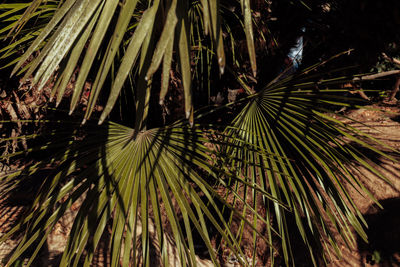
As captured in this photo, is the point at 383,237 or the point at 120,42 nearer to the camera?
the point at 120,42

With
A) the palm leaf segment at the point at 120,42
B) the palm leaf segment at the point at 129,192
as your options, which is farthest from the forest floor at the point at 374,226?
the palm leaf segment at the point at 120,42

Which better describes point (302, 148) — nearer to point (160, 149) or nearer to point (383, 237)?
point (160, 149)

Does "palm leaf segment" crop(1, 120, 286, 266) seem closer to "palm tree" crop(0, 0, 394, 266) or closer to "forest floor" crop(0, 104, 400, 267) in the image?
"palm tree" crop(0, 0, 394, 266)

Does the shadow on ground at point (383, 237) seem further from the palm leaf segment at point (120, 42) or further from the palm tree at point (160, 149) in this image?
the palm leaf segment at point (120, 42)

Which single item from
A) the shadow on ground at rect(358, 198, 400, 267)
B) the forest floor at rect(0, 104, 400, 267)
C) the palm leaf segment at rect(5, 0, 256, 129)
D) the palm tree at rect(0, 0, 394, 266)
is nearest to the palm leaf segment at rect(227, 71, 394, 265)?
the palm tree at rect(0, 0, 394, 266)

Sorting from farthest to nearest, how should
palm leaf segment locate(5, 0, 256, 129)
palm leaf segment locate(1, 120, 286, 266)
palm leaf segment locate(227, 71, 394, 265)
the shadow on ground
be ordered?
the shadow on ground, palm leaf segment locate(227, 71, 394, 265), palm leaf segment locate(1, 120, 286, 266), palm leaf segment locate(5, 0, 256, 129)

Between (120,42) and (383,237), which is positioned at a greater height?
(120,42)

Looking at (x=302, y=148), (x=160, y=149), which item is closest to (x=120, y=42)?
(x=160, y=149)

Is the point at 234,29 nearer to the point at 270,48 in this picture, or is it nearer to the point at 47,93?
the point at 270,48

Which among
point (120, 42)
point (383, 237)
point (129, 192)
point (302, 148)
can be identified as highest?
point (120, 42)

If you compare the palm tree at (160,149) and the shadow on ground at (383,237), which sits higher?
the palm tree at (160,149)

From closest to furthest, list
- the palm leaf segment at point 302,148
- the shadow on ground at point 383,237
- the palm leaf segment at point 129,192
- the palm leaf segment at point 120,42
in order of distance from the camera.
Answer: the palm leaf segment at point 120,42, the palm leaf segment at point 129,192, the palm leaf segment at point 302,148, the shadow on ground at point 383,237

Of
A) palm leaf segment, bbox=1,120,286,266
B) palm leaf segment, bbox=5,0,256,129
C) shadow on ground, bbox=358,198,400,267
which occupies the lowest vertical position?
shadow on ground, bbox=358,198,400,267

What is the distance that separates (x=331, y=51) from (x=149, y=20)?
1215 millimetres
